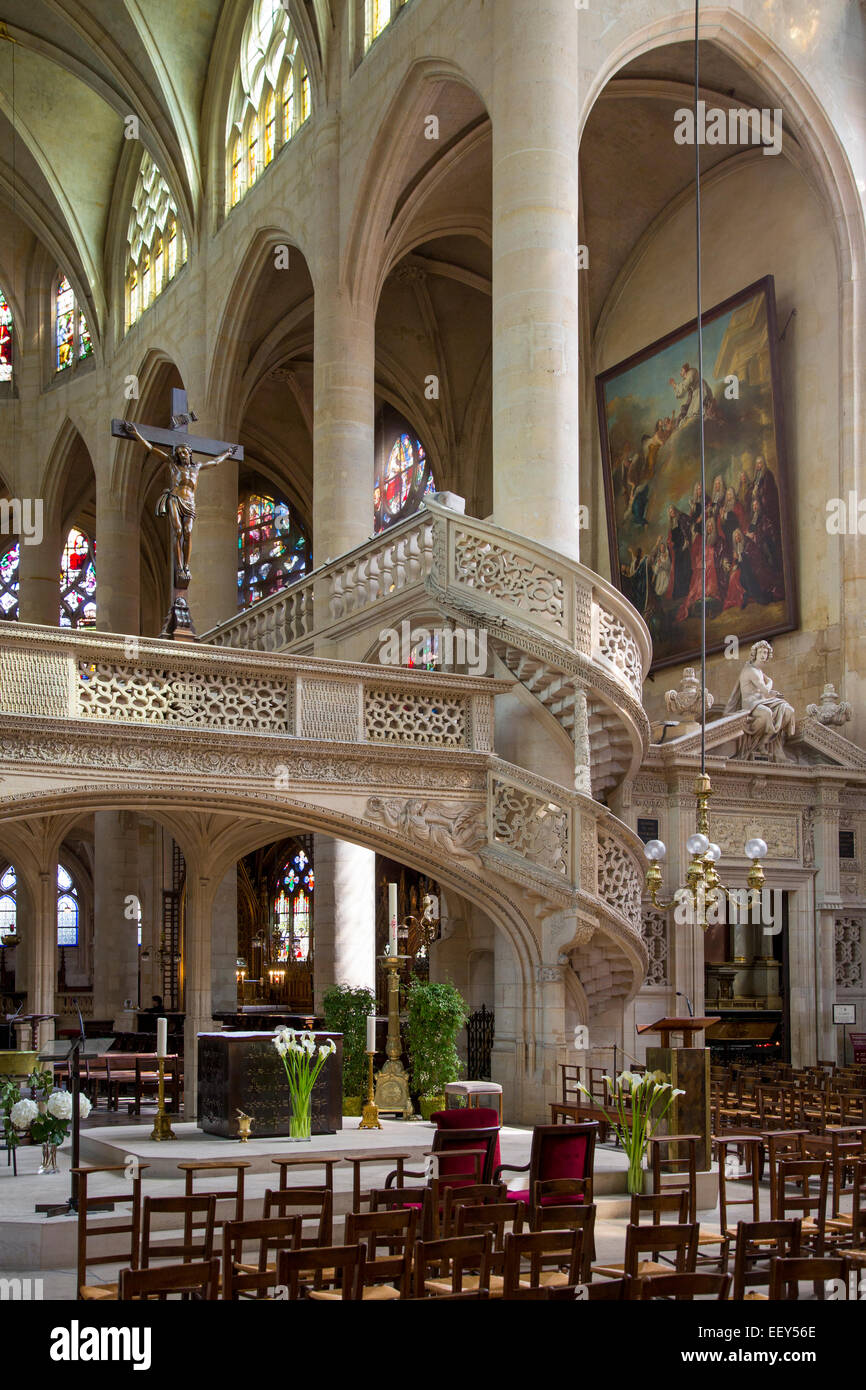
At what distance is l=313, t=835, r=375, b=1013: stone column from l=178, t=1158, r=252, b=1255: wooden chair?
24.3ft


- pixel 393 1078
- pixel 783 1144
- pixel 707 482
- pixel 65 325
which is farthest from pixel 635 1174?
pixel 65 325

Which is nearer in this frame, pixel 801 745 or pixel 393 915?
pixel 393 915

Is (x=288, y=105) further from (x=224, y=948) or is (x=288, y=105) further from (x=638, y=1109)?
(x=638, y=1109)

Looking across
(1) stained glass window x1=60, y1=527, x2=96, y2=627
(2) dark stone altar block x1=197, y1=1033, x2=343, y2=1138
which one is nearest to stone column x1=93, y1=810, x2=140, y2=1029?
(1) stained glass window x1=60, y1=527, x2=96, y2=627

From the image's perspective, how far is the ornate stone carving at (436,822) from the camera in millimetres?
12438

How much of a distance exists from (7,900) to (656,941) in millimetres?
20956

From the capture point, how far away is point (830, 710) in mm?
17922

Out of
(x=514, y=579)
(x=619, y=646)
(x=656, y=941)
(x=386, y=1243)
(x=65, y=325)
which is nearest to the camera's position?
(x=386, y=1243)

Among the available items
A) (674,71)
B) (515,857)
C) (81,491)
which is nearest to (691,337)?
(674,71)

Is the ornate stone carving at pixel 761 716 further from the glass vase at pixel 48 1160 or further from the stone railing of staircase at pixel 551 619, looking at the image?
the glass vase at pixel 48 1160

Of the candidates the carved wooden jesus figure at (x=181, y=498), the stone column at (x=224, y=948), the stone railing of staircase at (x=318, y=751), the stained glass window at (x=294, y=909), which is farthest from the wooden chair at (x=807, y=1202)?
the stained glass window at (x=294, y=909)

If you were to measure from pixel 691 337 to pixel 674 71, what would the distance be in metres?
3.57

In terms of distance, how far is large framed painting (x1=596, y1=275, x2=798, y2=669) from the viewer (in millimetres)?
19859
